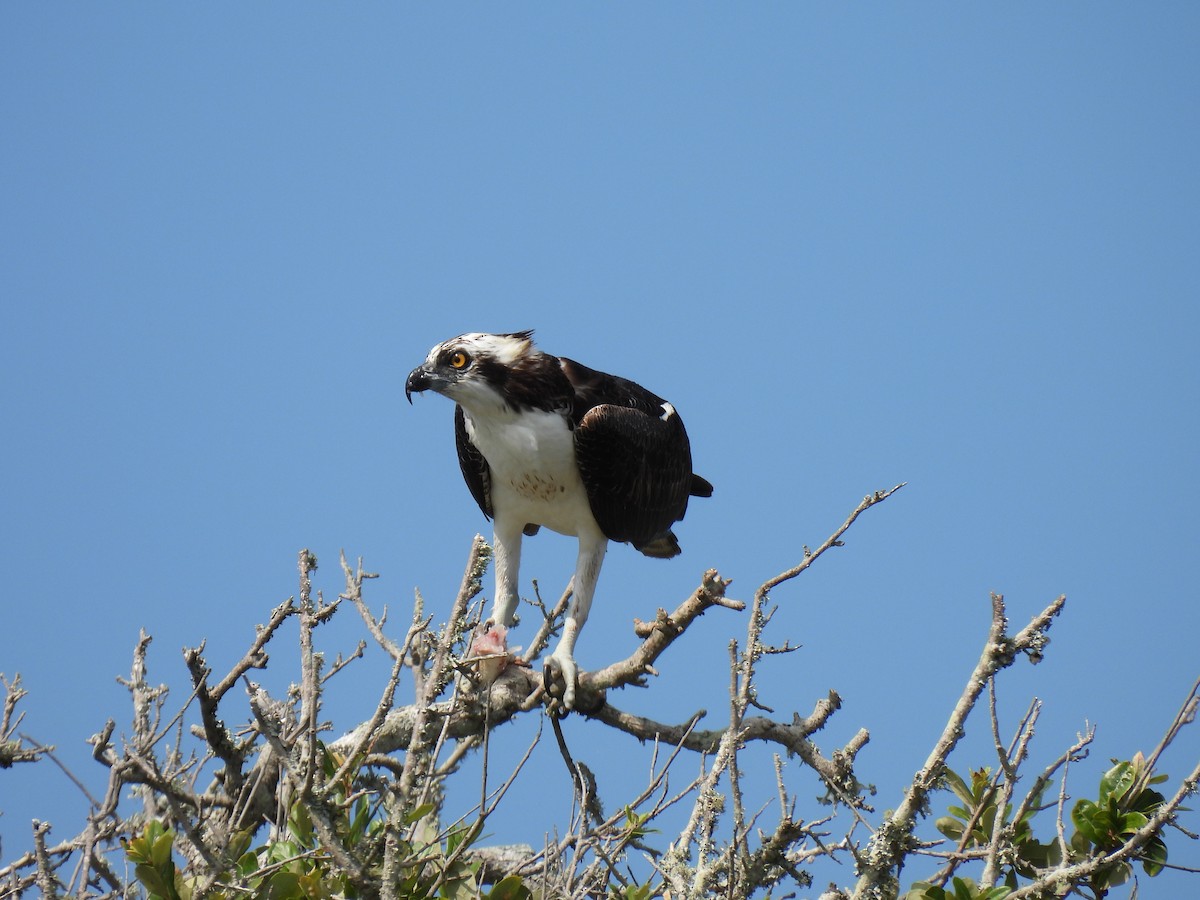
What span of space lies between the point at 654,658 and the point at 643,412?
1581mm

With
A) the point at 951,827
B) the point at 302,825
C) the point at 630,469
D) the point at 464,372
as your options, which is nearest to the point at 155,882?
the point at 302,825

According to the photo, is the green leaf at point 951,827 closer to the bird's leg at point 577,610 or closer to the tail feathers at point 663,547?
the bird's leg at point 577,610

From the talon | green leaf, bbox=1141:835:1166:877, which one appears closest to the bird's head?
the talon

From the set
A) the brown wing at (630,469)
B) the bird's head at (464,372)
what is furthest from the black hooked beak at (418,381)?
the brown wing at (630,469)

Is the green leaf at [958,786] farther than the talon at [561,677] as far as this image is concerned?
No

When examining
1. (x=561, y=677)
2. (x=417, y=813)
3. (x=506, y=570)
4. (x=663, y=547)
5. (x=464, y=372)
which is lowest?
(x=417, y=813)

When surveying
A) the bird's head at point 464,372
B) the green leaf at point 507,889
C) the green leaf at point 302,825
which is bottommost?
the green leaf at point 507,889

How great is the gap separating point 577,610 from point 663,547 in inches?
42.5

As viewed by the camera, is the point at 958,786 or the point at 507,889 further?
the point at 958,786

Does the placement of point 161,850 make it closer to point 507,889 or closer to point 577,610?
point 507,889

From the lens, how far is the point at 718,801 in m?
4.10

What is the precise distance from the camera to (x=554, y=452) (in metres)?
6.23

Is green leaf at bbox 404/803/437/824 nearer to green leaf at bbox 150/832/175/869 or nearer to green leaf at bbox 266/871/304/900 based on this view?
green leaf at bbox 266/871/304/900

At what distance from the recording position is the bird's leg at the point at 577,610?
5805mm
